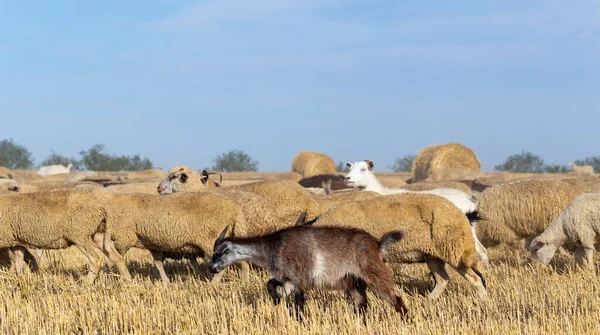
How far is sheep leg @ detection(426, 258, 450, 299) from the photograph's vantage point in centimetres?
898

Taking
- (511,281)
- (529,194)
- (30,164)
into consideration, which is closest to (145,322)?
(511,281)

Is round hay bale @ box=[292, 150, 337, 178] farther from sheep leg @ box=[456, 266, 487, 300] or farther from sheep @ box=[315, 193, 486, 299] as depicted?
sheep leg @ box=[456, 266, 487, 300]

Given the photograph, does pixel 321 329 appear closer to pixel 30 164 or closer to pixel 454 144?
pixel 454 144

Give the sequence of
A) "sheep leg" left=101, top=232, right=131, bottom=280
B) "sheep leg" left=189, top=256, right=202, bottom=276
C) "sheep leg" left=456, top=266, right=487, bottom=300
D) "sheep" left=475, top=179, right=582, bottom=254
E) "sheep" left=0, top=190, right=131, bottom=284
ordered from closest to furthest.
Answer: "sheep leg" left=456, top=266, right=487, bottom=300
"sheep leg" left=101, top=232, right=131, bottom=280
"sheep" left=0, top=190, right=131, bottom=284
"sheep leg" left=189, top=256, right=202, bottom=276
"sheep" left=475, top=179, right=582, bottom=254

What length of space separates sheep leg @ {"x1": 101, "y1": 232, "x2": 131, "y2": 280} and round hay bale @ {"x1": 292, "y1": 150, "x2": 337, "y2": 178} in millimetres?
20862

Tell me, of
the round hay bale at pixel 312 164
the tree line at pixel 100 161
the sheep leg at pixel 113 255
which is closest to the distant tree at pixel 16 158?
the tree line at pixel 100 161

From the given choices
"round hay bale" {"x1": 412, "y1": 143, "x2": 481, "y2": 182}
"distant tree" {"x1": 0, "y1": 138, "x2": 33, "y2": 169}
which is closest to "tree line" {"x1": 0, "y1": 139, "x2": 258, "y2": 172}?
"distant tree" {"x1": 0, "y1": 138, "x2": 33, "y2": 169}

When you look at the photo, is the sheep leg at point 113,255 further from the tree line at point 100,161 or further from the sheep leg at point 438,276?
the tree line at point 100,161

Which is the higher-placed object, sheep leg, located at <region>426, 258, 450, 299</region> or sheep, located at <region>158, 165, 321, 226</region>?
sheep, located at <region>158, 165, 321, 226</region>

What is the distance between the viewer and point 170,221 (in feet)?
33.9

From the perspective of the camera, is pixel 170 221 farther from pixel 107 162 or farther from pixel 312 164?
pixel 107 162

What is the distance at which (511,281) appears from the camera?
9.41 m

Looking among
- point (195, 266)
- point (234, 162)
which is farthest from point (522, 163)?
point (195, 266)

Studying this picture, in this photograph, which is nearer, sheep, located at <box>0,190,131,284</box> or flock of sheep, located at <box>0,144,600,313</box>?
flock of sheep, located at <box>0,144,600,313</box>
